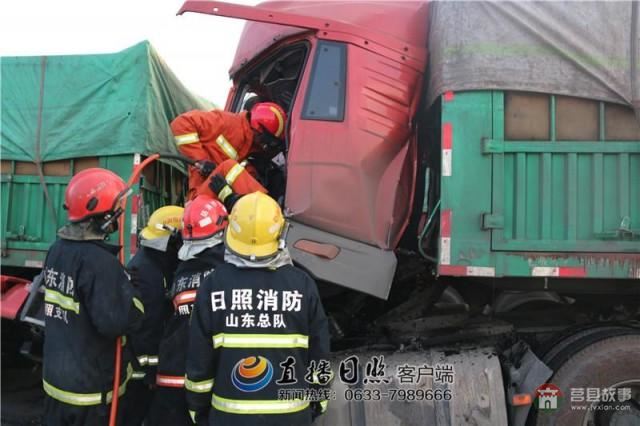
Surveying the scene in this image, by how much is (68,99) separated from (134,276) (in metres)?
2.35

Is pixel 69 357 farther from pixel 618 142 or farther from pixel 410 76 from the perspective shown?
pixel 618 142

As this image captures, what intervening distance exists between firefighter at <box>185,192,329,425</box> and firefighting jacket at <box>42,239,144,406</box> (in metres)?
0.55

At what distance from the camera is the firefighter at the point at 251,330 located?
2250mm

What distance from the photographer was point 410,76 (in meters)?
3.57

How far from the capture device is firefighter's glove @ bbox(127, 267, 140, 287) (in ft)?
9.38

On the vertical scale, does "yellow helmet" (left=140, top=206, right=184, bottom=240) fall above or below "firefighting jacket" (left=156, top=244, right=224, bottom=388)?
above

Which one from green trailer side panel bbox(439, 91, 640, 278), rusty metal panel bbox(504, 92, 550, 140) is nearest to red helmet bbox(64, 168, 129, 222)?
green trailer side panel bbox(439, 91, 640, 278)

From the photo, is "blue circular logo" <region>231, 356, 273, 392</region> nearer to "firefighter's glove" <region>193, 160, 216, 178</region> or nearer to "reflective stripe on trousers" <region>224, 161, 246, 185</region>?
"reflective stripe on trousers" <region>224, 161, 246, 185</region>

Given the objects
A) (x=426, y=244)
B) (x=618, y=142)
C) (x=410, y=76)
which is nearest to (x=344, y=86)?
(x=410, y=76)

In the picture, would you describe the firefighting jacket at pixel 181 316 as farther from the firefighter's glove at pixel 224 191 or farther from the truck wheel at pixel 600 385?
the truck wheel at pixel 600 385

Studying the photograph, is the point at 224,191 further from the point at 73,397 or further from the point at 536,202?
the point at 536,202

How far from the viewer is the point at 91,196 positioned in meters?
2.72

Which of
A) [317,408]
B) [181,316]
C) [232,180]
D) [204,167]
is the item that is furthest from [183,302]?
[204,167]

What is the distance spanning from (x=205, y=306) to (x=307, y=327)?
0.48 meters
